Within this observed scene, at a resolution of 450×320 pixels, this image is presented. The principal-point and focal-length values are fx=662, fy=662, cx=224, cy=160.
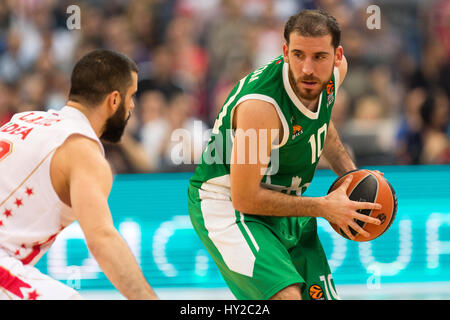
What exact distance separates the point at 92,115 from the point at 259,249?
1007mm

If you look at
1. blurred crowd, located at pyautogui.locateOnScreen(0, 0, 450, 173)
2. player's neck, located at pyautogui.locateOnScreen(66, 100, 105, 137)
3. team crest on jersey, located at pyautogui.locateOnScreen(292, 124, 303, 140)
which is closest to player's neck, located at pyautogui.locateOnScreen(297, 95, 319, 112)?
team crest on jersey, located at pyautogui.locateOnScreen(292, 124, 303, 140)

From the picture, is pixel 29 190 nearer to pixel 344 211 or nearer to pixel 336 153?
pixel 344 211

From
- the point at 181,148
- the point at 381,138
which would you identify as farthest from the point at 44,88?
the point at 381,138

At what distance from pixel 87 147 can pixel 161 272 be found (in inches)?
101

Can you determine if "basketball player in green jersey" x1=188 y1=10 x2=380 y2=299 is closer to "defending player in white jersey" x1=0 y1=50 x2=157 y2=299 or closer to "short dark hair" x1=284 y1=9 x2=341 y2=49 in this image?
"short dark hair" x1=284 y1=9 x2=341 y2=49

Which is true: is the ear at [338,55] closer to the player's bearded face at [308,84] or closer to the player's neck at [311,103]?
the player's bearded face at [308,84]

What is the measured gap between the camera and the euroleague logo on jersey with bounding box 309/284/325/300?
329 centimetres

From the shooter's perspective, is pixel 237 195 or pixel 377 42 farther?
pixel 377 42

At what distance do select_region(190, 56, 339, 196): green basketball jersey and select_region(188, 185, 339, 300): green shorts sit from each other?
13 cm

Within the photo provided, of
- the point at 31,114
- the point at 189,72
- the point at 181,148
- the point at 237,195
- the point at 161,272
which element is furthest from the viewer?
the point at 189,72

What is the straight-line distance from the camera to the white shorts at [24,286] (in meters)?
2.47

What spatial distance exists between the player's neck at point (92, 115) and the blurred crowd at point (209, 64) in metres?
4.40

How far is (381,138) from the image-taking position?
25.2 feet
